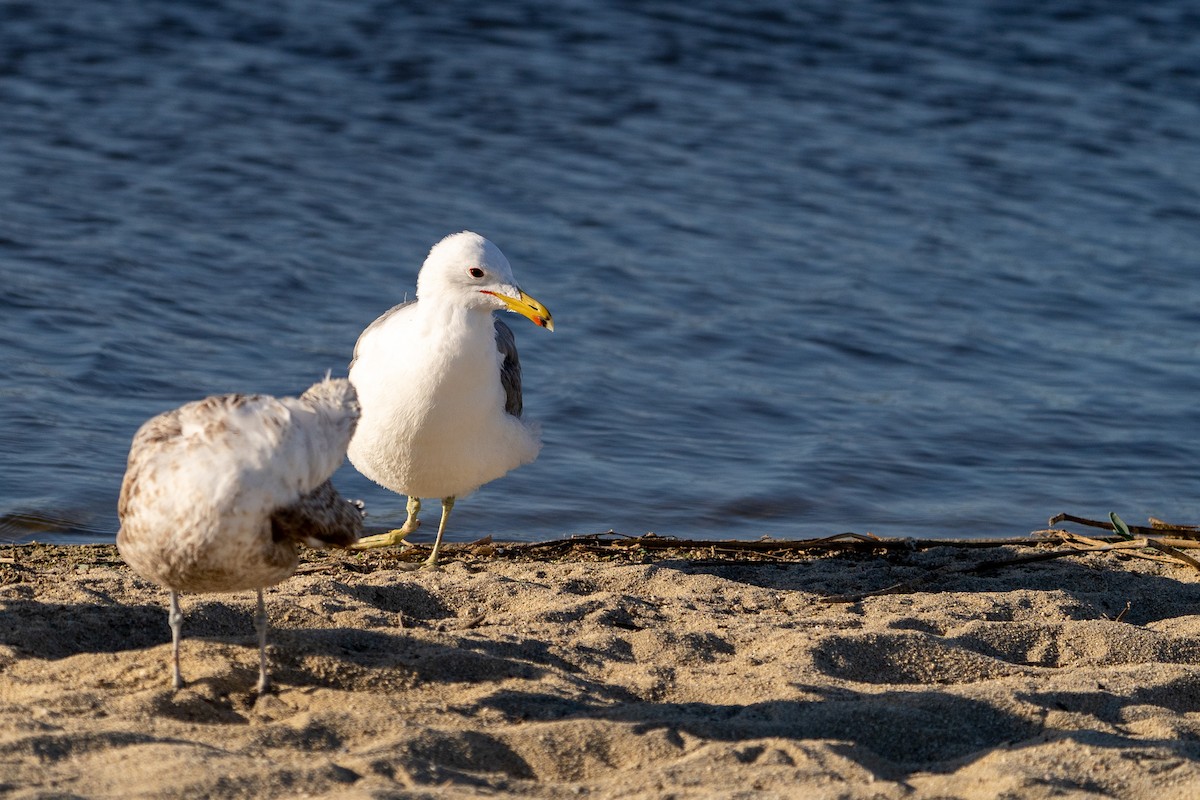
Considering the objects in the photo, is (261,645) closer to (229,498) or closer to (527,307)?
(229,498)

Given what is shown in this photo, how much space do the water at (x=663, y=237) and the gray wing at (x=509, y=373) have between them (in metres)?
0.98

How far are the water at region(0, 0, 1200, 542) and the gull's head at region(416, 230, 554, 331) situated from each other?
185 centimetres

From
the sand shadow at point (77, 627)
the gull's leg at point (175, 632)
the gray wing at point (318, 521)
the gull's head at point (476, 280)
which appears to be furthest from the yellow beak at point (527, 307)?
the gull's leg at point (175, 632)

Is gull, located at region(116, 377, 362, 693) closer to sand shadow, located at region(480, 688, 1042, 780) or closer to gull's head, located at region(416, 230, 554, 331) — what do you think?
sand shadow, located at region(480, 688, 1042, 780)

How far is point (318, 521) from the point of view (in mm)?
4984

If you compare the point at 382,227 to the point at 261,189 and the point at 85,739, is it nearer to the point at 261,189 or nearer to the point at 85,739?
the point at 261,189

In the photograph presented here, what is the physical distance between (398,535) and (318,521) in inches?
107

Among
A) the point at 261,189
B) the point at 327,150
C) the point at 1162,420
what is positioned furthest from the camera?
the point at 327,150

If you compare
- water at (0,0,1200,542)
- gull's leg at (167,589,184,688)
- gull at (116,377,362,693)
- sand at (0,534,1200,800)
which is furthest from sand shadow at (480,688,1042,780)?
water at (0,0,1200,542)

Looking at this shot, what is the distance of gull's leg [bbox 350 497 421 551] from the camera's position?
25.0ft

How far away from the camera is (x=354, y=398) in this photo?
5469 mm

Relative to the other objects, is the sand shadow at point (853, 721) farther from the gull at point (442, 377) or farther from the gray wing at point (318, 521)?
the gull at point (442, 377)

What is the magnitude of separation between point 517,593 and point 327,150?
8832 mm

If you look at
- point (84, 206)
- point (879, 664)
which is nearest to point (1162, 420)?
point (879, 664)
